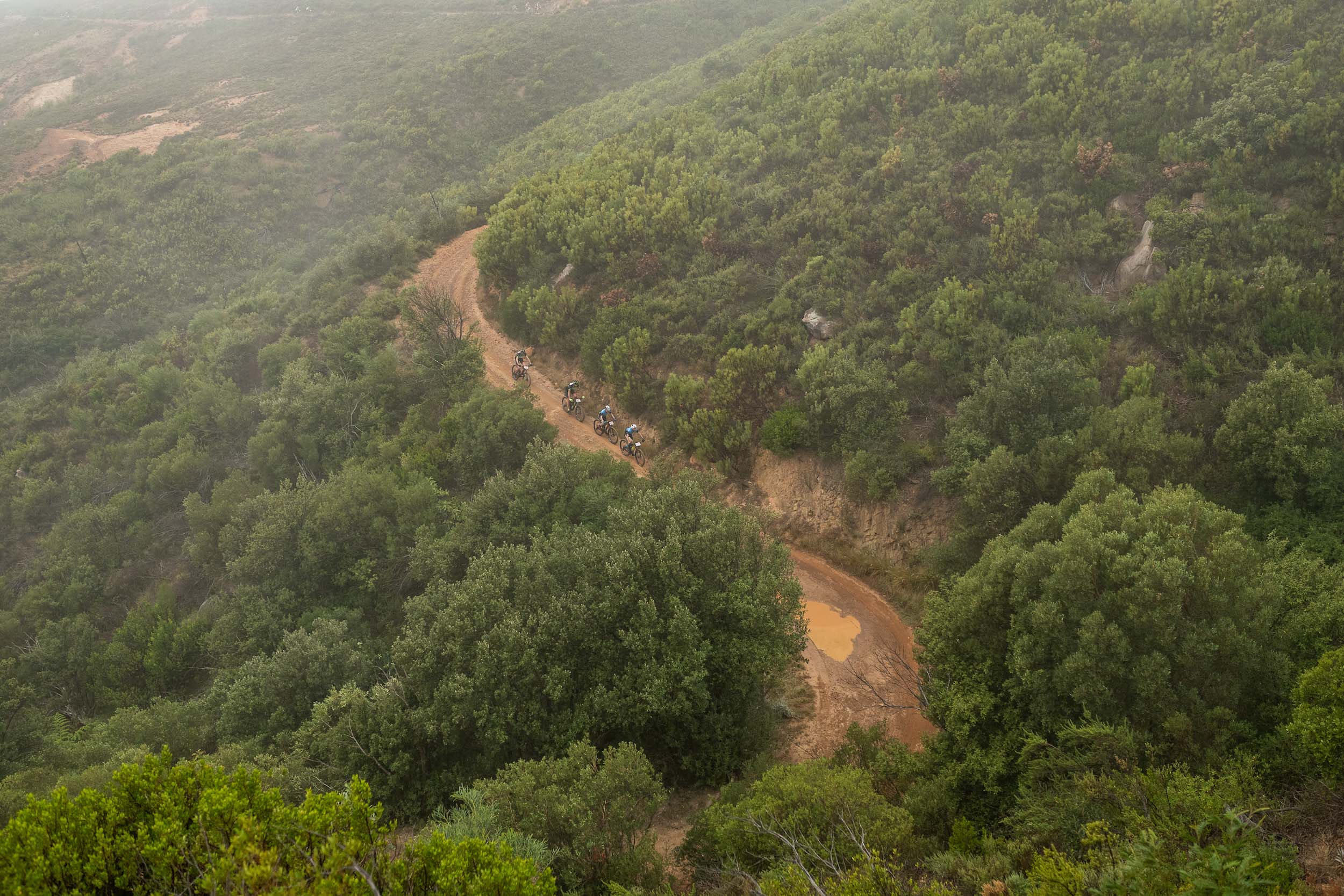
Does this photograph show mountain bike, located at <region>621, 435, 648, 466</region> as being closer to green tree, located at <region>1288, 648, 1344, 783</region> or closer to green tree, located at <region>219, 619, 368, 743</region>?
green tree, located at <region>219, 619, 368, 743</region>

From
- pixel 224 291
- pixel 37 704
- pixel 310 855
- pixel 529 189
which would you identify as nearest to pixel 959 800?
pixel 310 855

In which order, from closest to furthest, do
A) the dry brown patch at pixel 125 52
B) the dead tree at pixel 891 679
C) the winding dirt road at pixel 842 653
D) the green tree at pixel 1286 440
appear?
the green tree at pixel 1286 440 < the winding dirt road at pixel 842 653 < the dead tree at pixel 891 679 < the dry brown patch at pixel 125 52

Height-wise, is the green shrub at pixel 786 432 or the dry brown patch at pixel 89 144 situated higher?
the dry brown patch at pixel 89 144

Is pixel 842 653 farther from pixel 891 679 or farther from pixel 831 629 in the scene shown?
pixel 891 679

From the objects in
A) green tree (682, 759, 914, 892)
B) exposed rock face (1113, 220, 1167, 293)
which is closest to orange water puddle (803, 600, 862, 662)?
green tree (682, 759, 914, 892)

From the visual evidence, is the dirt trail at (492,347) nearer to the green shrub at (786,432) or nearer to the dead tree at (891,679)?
the green shrub at (786,432)

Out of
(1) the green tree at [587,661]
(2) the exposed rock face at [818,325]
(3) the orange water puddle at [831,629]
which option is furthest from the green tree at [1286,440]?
(2) the exposed rock face at [818,325]
